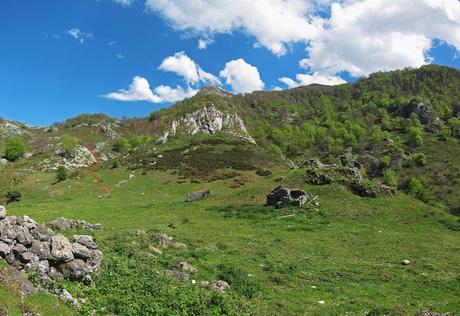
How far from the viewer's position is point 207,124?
146 meters

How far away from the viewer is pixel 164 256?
923 inches

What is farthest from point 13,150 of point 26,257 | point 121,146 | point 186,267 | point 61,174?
point 26,257

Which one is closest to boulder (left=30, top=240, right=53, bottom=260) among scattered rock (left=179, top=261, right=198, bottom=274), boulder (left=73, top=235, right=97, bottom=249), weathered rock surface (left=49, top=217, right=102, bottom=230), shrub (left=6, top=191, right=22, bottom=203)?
boulder (left=73, top=235, right=97, bottom=249)

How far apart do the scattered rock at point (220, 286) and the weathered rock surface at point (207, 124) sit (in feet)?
385

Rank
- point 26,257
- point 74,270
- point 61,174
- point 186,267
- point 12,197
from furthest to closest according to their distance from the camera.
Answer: point 61,174, point 12,197, point 186,267, point 74,270, point 26,257

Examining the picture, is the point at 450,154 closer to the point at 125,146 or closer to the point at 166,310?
the point at 125,146

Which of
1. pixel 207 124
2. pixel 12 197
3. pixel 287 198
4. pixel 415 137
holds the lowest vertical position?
pixel 287 198

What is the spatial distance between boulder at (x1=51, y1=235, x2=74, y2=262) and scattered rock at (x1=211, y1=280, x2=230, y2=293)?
268 inches

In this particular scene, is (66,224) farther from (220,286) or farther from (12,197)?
(12,197)

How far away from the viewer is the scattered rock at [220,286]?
1925 cm

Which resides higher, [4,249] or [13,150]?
[13,150]

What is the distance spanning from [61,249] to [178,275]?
19.2ft

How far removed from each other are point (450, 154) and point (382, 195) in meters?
110

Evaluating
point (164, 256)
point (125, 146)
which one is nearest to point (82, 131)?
point (125, 146)
